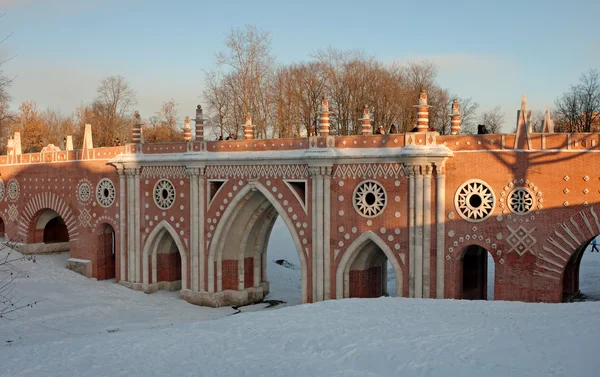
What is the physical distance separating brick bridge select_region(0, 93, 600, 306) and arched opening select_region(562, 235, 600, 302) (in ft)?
0.38

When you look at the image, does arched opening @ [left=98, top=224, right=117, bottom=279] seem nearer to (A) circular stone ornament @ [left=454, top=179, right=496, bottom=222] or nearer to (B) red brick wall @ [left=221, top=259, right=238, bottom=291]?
(B) red brick wall @ [left=221, top=259, right=238, bottom=291]

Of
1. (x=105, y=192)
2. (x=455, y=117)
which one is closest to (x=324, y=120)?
(x=455, y=117)

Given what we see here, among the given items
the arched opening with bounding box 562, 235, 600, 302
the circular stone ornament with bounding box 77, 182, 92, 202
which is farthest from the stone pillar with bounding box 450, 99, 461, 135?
the circular stone ornament with bounding box 77, 182, 92, 202

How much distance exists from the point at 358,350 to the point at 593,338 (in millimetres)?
4211

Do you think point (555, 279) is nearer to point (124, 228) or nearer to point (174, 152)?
point (174, 152)

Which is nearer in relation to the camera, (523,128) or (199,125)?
(523,128)

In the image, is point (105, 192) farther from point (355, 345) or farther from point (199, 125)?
point (355, 345)

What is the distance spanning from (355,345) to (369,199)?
8168mm

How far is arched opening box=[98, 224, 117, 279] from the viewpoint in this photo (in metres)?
27.8

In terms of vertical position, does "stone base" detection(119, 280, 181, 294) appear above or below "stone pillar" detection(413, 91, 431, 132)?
below

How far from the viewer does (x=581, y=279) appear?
24266mm

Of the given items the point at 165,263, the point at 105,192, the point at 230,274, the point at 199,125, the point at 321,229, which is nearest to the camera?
the point at 321,229

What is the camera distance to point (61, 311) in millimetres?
22438

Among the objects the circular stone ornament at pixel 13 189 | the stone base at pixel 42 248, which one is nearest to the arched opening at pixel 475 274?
the stone base at pixel 42 248
